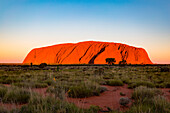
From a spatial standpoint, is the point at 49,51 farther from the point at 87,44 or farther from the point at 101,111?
the point at 101,111

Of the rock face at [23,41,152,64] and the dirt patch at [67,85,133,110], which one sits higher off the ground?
the rock face at [23,41,152,64]

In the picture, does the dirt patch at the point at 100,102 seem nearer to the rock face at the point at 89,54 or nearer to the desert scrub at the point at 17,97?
the desert scrub at the point at 17,97

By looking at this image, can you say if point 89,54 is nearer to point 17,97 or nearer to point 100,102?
point 100,102

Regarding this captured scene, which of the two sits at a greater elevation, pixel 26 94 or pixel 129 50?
pixel 129 50

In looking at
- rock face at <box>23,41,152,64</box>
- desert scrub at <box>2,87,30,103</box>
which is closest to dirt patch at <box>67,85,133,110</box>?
desert scrub at <box>2,87,30,103</box>

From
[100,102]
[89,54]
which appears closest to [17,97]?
[100,102]

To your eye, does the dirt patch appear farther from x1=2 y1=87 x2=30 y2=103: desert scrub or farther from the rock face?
the rock face

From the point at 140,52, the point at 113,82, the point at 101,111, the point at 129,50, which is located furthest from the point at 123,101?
the point at 140,52

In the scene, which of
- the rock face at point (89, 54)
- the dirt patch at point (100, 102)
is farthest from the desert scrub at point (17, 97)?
the rock face at point (89, 54)
